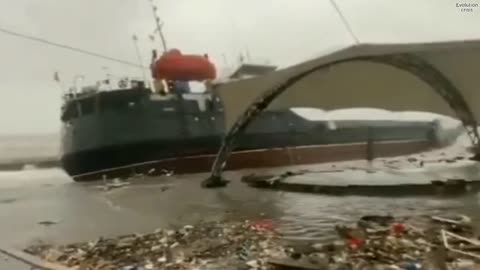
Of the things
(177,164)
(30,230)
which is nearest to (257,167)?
(177,164)

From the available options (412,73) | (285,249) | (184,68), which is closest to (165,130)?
(184,68)

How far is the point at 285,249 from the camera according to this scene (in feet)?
18.6

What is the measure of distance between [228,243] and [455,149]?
1661cm

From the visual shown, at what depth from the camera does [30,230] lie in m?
9.17

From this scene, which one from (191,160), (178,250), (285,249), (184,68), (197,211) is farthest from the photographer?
(184,68)

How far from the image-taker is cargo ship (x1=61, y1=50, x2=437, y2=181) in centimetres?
2028

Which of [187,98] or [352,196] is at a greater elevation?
[187,98]

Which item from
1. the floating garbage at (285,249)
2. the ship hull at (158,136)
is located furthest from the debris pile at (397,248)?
the ship hull at (158,136)

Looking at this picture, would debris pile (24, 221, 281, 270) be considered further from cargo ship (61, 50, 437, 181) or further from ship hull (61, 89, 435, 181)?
ship hull (61, 89, 435, 181)

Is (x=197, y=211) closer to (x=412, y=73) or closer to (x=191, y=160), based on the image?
(x=412, y=73)

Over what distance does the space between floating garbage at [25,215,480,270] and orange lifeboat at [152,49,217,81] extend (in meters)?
15.0

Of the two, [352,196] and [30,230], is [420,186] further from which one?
[30,230]

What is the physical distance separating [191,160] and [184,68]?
12.2 feet

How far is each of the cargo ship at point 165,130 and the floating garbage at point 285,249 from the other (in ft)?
38.6
